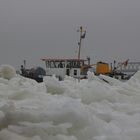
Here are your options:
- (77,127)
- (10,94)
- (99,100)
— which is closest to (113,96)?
(99,100)

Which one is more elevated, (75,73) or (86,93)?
(86,93)

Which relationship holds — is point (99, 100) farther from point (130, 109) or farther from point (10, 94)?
point (10, 94)

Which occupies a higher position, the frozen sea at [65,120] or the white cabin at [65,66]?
the frozen sea at [65,120]

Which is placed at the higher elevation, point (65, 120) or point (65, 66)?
point (65, 120)

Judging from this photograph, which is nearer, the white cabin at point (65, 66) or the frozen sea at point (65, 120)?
the frozen sea at point (65, 120)

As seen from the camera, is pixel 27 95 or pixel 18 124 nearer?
pixel 18 124

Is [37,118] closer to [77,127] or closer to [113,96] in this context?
[77,127]

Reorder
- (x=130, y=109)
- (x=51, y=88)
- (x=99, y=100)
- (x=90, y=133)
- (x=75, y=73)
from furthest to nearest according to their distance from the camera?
(x=75, y=73) → (x=51, y=88) → (x=99, y=100) → (x=130, y=109) → (x=90, y=133)

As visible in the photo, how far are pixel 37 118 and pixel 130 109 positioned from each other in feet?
2.26

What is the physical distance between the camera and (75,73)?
23766mm

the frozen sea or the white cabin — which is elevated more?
the frozen sea

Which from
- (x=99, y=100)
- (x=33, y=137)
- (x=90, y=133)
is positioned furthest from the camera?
(x=99, y=100)

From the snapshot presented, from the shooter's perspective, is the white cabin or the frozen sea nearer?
the frozen sea

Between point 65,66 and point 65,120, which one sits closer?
point 65,120
